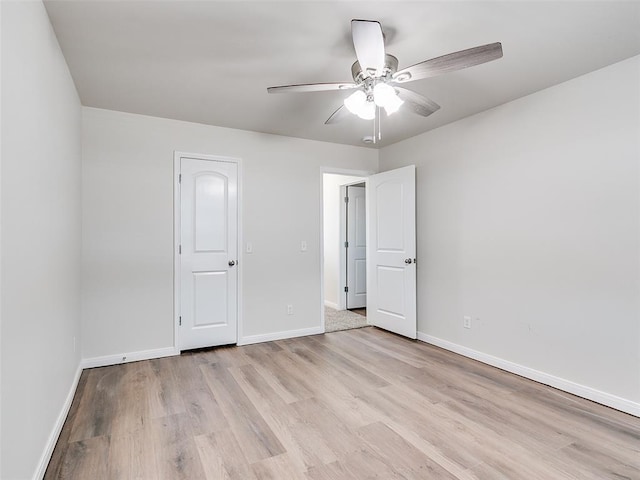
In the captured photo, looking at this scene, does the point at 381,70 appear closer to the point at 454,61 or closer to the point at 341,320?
the point at 454,61

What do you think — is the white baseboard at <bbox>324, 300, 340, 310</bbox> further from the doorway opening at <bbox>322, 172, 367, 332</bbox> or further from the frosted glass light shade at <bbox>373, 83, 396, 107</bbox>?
the frosted glass light shade at <bbox>373, 83, 396, 107</bbox>

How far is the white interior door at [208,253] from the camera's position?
3.62 metres

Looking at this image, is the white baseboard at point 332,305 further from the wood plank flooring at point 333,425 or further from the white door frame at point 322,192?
the wood plank flooring at point 333,425

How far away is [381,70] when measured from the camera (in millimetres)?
1964

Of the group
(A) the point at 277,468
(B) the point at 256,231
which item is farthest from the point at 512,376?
(B) the point at 256,231

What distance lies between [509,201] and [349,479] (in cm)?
258

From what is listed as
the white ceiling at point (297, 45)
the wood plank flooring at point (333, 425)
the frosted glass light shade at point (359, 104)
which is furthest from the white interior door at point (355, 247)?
the frosted glass light shade at point (359, 104)

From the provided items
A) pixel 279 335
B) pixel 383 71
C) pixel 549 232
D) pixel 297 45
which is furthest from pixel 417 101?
pixel 279 335

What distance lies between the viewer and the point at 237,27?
2.00 m

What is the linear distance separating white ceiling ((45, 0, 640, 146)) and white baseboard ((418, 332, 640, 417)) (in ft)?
7.58

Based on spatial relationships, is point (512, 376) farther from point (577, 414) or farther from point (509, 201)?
point (509, 201)

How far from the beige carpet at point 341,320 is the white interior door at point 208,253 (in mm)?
1406

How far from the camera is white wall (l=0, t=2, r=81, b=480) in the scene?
133 cm

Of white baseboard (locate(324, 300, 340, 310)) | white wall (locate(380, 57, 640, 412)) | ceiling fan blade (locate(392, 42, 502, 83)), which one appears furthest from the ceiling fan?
white baseboard (locate(324, 300, 340, 310))
